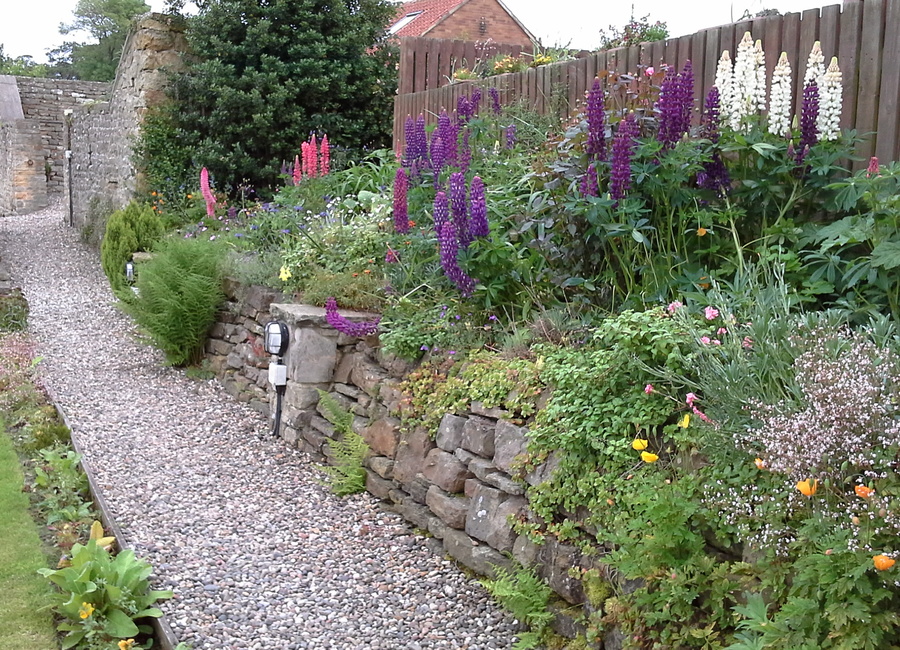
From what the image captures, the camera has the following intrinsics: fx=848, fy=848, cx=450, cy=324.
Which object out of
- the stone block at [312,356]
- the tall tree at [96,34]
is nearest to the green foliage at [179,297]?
the stone block at [312,356]

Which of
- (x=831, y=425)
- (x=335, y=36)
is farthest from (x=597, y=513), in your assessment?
(x=335, y=36)

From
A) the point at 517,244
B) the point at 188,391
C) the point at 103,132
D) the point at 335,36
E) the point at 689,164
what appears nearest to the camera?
the point at 689,164

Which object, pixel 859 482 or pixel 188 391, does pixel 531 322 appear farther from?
pixel 188 391

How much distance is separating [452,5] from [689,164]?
2812 cm

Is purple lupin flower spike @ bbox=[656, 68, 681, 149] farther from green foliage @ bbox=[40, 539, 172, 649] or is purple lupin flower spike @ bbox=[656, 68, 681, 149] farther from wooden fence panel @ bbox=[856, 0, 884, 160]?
green foliage @ bbox=[40, 539, 172, 649]

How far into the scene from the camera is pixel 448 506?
12.7 ft

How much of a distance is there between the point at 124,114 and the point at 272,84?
10.7 ft

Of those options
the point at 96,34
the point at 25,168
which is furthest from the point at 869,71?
the point at 96,34

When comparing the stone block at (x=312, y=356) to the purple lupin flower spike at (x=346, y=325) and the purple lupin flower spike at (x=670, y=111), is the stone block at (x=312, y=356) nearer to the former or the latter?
the purple lupin flower spike at (x=346, y=325)

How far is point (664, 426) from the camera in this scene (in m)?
3.03

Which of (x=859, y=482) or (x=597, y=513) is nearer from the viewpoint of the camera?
(x=859, y=482)

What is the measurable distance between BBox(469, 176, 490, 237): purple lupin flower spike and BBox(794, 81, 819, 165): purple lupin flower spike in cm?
145

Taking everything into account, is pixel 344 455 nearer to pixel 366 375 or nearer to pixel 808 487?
pixel 366 375

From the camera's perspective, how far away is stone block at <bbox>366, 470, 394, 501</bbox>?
4.51m
